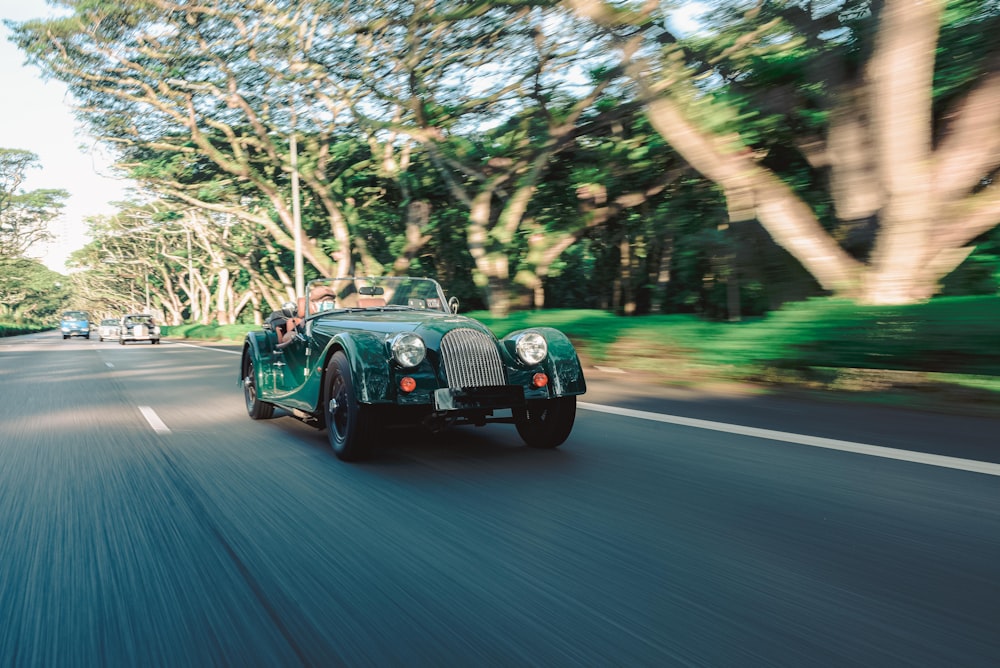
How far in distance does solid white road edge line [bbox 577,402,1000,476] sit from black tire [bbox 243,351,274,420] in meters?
3.37

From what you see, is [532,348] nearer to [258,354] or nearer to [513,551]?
[513,551]

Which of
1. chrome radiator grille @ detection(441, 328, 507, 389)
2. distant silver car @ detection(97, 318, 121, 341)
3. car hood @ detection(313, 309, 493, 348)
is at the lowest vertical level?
distant silver car @ detection(97, 318, 121, 341)

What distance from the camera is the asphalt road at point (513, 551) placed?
8.47ft

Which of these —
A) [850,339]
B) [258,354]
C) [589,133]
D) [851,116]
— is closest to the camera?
[258,354]

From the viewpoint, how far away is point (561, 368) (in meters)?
5.87

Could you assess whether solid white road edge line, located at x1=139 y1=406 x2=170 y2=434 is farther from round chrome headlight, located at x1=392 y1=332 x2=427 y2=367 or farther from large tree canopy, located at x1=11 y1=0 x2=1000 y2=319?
large tree canopy, located at x1=11 y1=0 x2=1000 y2=319

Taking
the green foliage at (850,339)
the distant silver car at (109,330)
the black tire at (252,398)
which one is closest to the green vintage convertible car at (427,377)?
the black tire at (252,398)

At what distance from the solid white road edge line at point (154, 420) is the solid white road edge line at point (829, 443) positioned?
4.26m

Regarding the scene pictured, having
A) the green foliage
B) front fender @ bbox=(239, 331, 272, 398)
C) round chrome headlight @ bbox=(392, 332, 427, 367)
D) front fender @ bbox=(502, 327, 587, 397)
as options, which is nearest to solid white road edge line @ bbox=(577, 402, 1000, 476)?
front fender @ bbox=(502, 327, 587, 397)

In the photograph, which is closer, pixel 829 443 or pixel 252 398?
pixel 829 443

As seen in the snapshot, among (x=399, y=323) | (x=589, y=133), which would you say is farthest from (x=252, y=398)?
(x=589, y=133)

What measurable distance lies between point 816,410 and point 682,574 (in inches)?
208

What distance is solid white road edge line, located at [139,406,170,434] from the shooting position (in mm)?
7527

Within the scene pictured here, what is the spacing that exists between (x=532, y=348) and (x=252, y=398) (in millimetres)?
3861
